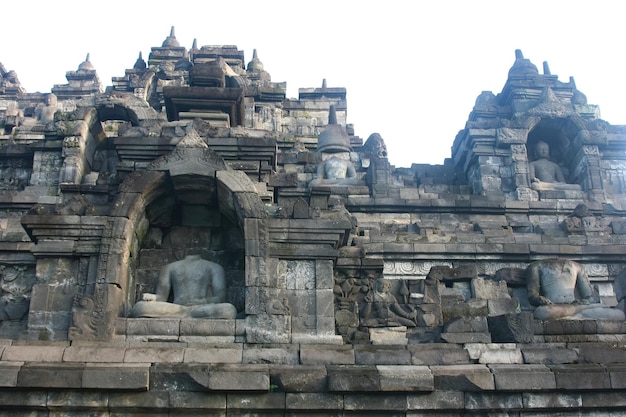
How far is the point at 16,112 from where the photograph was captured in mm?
33781

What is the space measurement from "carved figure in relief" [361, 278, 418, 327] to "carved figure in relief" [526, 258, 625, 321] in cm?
234

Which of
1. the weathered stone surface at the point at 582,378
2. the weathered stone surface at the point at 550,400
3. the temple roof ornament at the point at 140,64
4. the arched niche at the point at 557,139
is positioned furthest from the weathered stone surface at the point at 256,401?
the temple roof ornament at the point at 140,64

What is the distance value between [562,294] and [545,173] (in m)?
12.2

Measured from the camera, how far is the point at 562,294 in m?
14.7

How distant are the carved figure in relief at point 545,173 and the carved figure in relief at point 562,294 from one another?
10.5m

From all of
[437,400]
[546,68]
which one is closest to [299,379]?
[437,400]

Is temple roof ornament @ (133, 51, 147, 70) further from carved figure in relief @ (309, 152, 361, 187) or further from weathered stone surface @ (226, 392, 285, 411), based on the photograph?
weathered stone surface @ (226, 392, 285, 411)

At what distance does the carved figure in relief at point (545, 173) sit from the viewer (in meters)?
25.4

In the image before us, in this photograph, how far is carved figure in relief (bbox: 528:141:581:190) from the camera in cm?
2542

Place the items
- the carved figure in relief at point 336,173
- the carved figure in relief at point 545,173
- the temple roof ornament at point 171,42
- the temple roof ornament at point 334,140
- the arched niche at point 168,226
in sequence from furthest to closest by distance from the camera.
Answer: the temple roof ornament at point 171,42 → the temple roof ornament at point 334,140 → the carved figure in relief at point 545,173 → the carved figure in relief at point 336,173 → the arched niche at point 168,226

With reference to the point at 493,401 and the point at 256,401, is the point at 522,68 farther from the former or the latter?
the point at 256,401

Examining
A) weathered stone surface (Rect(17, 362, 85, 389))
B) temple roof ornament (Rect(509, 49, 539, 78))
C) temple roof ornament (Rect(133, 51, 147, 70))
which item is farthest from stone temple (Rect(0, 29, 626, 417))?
temple roof ornament (Rect(133, 51, 147, 70))

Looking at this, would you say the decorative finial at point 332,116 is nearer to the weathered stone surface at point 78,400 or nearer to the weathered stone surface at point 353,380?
the weathered stone surface at point 353,380

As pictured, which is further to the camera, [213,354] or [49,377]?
[213,354]
